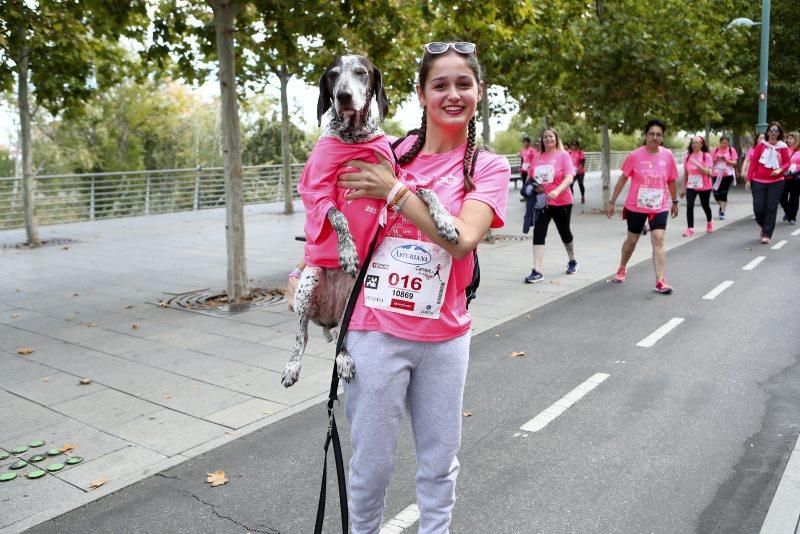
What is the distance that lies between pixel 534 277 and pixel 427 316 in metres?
7.87

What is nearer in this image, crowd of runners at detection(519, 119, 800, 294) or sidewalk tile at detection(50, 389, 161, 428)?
sidewalk tile at detection(50, 389, 161, 428)

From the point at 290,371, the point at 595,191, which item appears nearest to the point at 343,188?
the point at 290,371

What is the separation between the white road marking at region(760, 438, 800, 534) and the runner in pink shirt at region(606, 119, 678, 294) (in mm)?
5313

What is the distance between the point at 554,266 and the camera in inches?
452

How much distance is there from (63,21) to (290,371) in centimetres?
1156

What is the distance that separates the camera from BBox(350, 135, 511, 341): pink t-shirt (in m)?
2.46

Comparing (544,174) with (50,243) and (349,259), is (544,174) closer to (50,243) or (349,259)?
(349,259)

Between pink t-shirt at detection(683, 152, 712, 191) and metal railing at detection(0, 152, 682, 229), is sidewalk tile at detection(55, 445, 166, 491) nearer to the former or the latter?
pink t-shirt at detection(683, 152, 712, 191)

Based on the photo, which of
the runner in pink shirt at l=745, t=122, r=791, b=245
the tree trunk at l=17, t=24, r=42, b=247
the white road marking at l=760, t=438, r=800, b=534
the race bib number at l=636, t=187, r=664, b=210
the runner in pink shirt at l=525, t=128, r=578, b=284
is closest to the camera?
the white road marking at l=760, t=438, r=800, b=534

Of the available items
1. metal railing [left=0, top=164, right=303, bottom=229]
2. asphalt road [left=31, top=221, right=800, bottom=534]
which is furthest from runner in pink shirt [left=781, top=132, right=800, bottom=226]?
metal railing [left=0, top=164, right=303, bottom=229]

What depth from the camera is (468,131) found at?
257 centimetres

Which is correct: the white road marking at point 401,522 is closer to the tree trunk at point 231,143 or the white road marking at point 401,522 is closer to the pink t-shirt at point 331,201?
the pink t-shirt at point 331,201

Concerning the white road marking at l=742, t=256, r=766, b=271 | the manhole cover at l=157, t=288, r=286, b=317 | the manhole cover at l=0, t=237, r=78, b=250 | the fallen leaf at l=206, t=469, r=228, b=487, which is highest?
the manhole cover at l=0, t=237, r=78, b=250

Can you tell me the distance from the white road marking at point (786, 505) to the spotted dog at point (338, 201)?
2.32m
